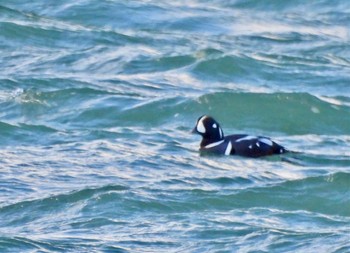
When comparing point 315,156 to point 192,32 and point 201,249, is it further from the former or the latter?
point 192,32

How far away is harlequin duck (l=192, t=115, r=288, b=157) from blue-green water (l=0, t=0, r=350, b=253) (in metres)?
0.10

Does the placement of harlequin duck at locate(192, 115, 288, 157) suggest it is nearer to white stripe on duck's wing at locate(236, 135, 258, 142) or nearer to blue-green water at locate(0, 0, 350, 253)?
white stripe on duck's wing at locate(236, 135, 258, 142)

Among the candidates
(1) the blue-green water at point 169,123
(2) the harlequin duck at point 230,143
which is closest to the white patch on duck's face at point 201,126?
(2) the harlequin duck at point 230,143

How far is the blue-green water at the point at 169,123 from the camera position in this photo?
11.2 meters

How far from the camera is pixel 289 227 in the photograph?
11.2 metres

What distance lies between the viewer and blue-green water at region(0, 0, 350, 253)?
440 inches

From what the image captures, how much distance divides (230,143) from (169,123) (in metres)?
1.34

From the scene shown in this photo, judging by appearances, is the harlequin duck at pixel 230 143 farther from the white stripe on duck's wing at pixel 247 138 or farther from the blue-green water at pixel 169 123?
the blue-green water at pixel 169 123

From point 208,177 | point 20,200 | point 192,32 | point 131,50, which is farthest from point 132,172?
point 192,32

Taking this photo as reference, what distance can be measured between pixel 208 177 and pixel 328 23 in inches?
309

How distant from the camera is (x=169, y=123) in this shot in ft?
51.4

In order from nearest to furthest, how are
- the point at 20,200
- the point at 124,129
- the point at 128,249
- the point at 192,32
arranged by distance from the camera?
the point at 128,249 → the point at 20,200 → the point at 124,129 → the point at 192,32

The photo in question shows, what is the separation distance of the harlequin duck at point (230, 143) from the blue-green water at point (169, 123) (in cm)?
10

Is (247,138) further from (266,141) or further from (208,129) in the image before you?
(208,129)
